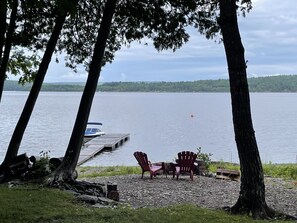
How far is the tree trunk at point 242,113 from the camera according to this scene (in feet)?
22.3

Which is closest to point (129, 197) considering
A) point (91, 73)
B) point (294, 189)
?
point (91, 73)

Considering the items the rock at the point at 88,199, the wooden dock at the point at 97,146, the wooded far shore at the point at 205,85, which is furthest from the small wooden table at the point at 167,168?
the wooded far shore at the point at 205,85

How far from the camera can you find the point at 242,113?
268 inches

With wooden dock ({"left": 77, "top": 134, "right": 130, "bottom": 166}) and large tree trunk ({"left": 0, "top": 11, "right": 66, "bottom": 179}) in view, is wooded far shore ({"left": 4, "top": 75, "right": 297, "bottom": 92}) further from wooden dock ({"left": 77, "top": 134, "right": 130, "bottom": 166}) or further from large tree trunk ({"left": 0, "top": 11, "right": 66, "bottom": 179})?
large tree trunk ({"left": 0, "top": 11, "right": 66, "bottom": 179})

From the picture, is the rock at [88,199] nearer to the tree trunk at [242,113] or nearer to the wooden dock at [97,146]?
the tree trunk at [242,113]

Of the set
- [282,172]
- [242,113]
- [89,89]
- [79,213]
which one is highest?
[89,89]

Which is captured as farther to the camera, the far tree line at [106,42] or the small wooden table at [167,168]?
the small wooden table at [167,168]

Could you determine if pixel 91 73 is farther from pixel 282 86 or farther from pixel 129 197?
pixel 282 86

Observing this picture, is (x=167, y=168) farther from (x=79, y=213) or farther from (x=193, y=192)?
(x=79, y=213)

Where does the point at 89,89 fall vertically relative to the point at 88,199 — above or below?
above

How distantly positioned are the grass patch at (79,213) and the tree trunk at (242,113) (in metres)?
0.54

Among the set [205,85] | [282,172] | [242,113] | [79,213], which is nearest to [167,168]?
[282,172]

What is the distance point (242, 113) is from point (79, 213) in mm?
2761

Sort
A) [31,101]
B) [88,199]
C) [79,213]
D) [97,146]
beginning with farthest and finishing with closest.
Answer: [97,146] < [31,101] < [88,199] < [79,213]
